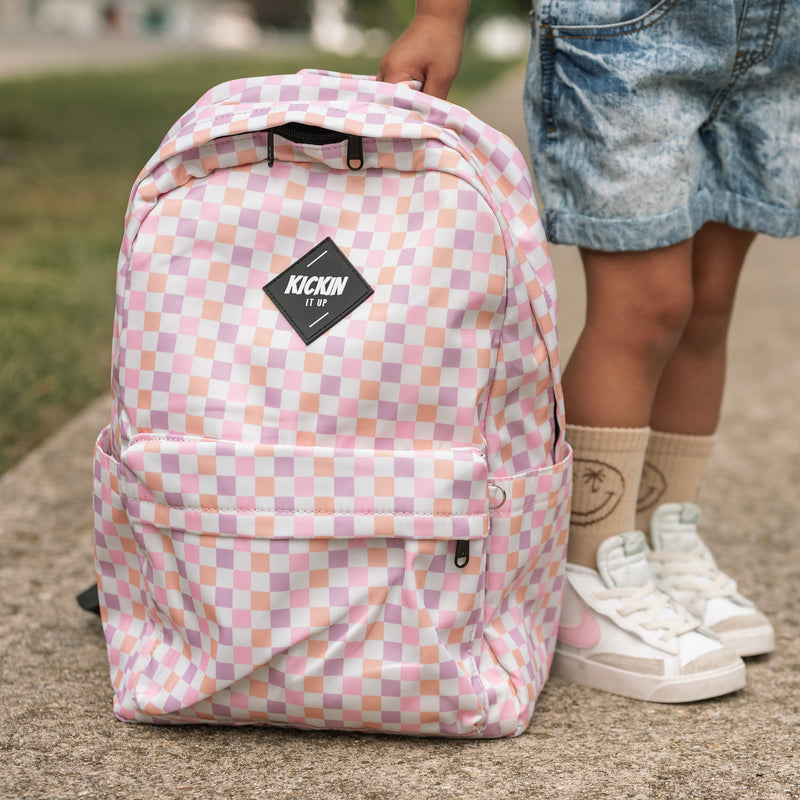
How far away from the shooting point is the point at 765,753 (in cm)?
137

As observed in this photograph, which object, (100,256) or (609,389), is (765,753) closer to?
(609,389)

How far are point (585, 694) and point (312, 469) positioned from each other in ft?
1.83

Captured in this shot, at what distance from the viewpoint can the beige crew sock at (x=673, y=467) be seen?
5.86 ft

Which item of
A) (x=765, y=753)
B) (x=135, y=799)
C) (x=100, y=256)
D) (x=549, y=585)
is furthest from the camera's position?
(x=100, y=256)

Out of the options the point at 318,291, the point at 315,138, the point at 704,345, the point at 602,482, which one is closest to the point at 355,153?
the point at 315,138

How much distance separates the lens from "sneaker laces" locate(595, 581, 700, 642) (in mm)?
1557

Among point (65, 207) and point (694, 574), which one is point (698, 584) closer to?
point (694, 574)

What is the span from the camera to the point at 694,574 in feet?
5.65

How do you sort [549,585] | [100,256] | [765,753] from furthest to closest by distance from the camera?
[100,256] → [549,585] → [765,753]

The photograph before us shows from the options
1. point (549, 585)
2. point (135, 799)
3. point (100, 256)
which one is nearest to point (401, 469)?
point (549, 585)

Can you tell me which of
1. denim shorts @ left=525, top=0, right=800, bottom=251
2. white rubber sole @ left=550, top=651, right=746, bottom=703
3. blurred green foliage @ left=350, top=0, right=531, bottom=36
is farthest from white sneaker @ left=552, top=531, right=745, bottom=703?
blurred green foliage @ left=350, top=0, right=531, bottom=36

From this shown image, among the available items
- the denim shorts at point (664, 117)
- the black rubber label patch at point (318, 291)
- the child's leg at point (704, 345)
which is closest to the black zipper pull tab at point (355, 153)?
the black rubber label patch at point (318, 291)

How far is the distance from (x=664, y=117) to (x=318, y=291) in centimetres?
53

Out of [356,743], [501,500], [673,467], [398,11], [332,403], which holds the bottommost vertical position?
[398,11]
